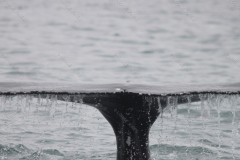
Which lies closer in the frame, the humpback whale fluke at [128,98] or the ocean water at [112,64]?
the humpback whale fluke at [128,98]

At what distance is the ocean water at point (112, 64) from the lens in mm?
8805

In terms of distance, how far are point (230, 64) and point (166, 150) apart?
1127cm

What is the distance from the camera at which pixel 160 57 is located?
21547 mm

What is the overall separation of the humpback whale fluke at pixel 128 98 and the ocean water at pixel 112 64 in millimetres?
183

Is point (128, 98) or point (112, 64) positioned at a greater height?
point (112, 64)

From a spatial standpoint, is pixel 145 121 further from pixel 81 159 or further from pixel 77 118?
pixel 77 118

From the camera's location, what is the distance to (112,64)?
774 inches

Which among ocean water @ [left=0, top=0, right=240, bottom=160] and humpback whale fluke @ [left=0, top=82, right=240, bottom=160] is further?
ocean water @ [left=0, top=0, right=240, bottom=160]

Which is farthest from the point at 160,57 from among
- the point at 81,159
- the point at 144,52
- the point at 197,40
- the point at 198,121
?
the point at 81,159

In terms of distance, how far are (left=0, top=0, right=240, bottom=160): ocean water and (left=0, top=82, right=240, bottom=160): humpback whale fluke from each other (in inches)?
7.2

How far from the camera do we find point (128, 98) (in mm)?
4492

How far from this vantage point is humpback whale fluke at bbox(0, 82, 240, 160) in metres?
4.27

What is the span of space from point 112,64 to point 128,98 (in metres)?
15.2

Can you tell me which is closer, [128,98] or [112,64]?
[128,98]
